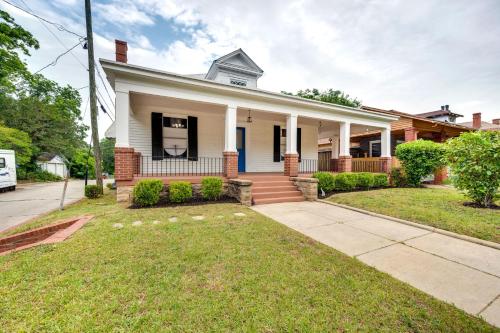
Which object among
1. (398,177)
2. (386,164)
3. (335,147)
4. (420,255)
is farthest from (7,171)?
(398,177)

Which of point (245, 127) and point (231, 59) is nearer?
point (245, 127)

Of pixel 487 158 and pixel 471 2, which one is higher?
pixel 471 2

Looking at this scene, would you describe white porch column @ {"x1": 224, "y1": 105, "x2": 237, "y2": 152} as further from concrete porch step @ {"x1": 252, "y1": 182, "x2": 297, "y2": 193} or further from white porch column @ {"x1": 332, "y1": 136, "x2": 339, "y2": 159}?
A: white porch column @ {"x1": 332, "y1": 136, "x2": 339, "y2": 159}

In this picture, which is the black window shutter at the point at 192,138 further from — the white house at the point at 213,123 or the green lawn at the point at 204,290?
the green lawn at the point at 204,290

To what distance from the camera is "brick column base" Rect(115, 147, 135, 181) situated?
5911 mm

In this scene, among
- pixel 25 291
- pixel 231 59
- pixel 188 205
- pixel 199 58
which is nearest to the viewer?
pixel 25 291

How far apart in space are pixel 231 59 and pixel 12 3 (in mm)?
8253

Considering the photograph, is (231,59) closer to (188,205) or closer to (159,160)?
(159,160)

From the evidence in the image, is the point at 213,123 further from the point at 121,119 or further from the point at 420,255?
the point at 420,255

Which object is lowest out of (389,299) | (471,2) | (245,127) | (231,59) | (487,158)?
(389,299)

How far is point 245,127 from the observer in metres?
10.1

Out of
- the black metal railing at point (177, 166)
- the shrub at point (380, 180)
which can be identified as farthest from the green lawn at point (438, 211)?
the black metal railing at point (177, 166)

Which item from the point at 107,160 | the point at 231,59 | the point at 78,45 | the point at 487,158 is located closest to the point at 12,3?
the point at 78,45

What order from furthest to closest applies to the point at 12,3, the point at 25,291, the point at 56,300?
the point at 12,3 < the point at 25,291 < the point at 56,300
